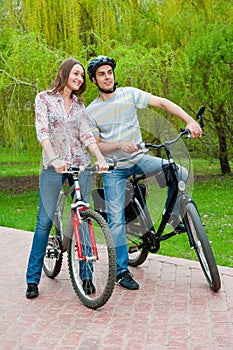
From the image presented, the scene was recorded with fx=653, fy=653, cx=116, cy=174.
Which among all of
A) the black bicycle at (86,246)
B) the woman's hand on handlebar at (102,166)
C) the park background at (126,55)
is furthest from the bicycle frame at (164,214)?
the park background at (126,55)

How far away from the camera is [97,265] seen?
5391mm

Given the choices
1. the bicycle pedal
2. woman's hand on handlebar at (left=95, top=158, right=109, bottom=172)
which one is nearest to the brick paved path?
the bicycle pedal

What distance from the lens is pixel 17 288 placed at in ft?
19.6

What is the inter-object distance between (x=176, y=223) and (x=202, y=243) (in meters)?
0.46

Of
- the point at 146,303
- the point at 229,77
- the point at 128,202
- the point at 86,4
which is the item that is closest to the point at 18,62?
the point at 86,4

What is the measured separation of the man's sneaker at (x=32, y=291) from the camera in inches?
221

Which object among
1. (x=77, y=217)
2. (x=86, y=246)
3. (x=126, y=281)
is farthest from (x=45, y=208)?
(x=126, y=281)

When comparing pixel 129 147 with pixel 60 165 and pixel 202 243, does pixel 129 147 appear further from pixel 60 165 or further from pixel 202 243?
pixel 202 243

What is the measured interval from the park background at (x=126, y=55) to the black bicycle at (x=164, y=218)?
3.35 metres

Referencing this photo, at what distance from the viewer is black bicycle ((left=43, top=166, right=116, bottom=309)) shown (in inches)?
200

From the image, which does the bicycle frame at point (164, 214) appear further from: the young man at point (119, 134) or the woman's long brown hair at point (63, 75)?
the woman's long brown hair at point (63, 75)

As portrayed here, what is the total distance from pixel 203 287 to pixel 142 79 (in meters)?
6.26

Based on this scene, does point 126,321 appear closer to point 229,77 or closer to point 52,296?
point 52,296

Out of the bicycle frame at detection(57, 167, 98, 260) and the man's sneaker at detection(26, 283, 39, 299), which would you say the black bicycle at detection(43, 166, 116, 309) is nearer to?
the bicycle frame at detection(57, 167, 98, 260)
